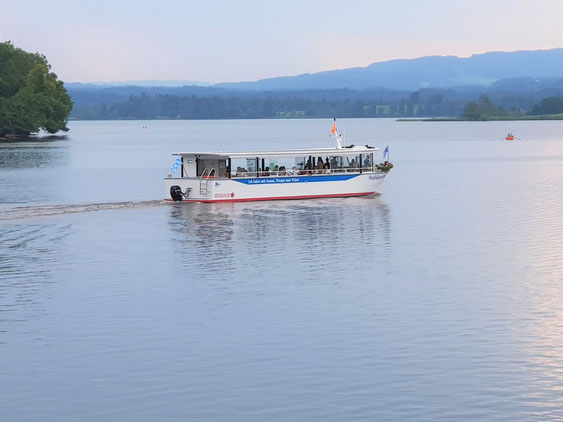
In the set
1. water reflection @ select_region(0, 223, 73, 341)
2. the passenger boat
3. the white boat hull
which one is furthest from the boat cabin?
water reflection @ select_region(0, 223, 73, 341)

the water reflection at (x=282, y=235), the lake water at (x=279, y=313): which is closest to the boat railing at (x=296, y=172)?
the water reflection at (x=282, y=235)

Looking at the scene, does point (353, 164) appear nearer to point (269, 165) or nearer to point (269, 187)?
point (269, 165)

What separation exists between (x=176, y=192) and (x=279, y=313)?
4295 centimetres

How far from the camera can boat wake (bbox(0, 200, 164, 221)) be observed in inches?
3088

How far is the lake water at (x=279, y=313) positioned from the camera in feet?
97.6

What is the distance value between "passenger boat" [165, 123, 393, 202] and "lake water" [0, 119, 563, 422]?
1.70 meters

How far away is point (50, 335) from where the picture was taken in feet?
125

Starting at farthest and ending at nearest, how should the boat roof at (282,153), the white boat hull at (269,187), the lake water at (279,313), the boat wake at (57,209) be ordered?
1. the white boat hull at (269,187)
2. the boat roof at (282,153)
3. the boat wake at (57,209)
4. the lake water at (279,313)

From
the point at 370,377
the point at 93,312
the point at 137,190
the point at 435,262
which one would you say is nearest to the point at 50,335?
the point at 93,312

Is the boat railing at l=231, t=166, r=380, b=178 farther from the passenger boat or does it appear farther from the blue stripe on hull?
the blue stripe on hull

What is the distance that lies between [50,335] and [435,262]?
79.8 feet

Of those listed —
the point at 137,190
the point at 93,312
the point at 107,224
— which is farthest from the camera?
the point at 137,190

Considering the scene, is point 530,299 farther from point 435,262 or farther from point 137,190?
point 137,190

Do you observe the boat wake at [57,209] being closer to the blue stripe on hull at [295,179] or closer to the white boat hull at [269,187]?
the white boat hull at [269,187]
